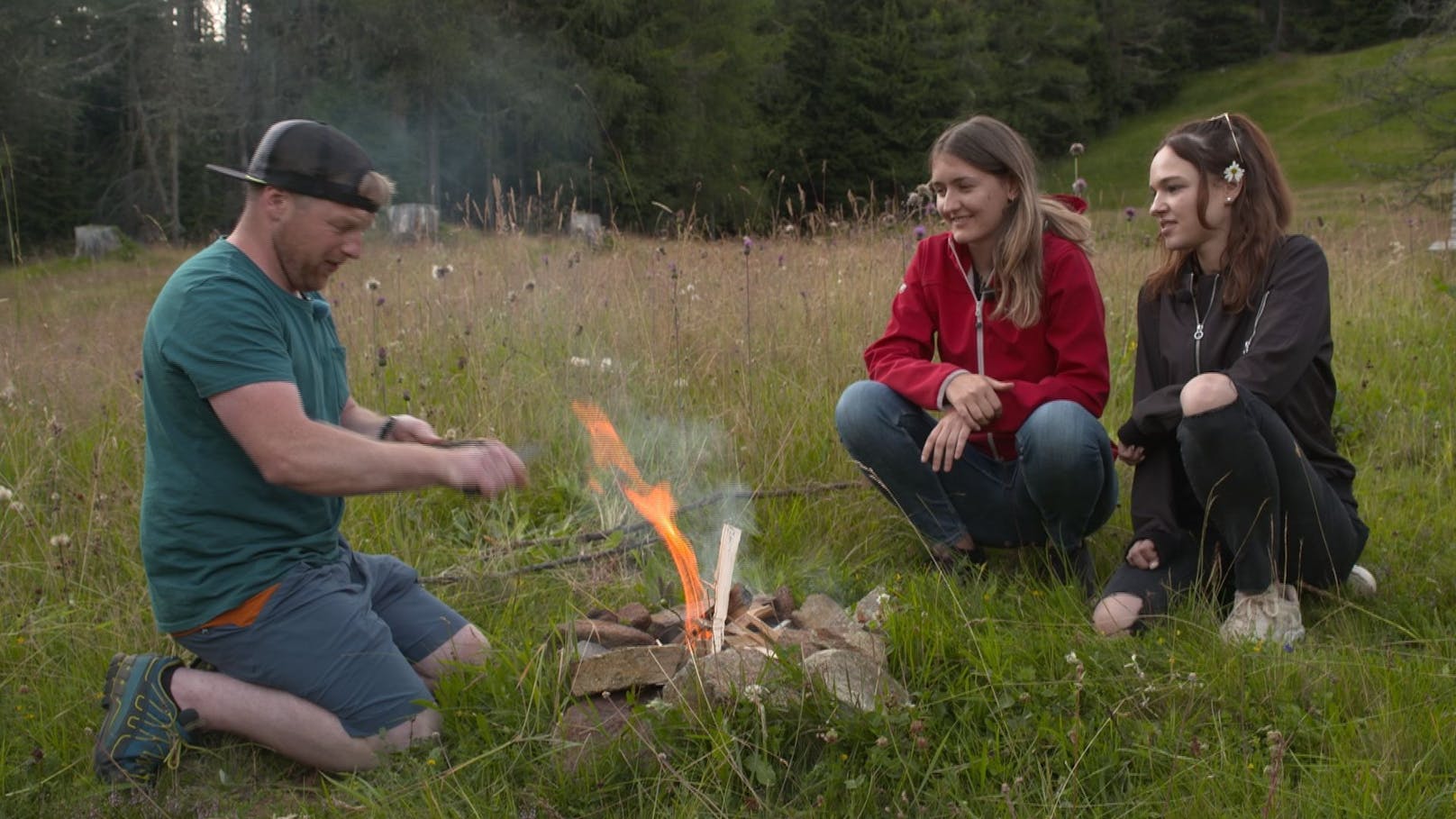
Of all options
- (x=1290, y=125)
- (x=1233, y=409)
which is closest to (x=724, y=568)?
(x=1233, y=409)

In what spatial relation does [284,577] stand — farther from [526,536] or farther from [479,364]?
[479,364]

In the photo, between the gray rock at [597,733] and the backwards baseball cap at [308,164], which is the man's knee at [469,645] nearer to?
the gray rock at [597,733]

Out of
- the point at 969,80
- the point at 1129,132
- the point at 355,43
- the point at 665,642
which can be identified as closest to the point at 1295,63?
the point at 1129,132

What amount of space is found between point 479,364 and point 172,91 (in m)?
26.3

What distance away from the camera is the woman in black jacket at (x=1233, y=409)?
292 cm

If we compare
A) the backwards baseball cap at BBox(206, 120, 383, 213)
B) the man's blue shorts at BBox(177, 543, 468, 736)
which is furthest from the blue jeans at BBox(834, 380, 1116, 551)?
the backwards baseball cap at BBox(206, 120, 383, 213)

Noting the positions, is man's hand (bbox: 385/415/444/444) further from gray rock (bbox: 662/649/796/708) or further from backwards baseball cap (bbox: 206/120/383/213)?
gray rock (bbox: 662/649/796/708)

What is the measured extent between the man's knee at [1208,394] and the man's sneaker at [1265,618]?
1.85 feet

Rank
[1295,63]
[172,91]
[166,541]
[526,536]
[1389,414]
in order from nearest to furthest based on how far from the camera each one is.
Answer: [166,541]
[526,536]
[1389,414]
[172,91]
[1295,63]

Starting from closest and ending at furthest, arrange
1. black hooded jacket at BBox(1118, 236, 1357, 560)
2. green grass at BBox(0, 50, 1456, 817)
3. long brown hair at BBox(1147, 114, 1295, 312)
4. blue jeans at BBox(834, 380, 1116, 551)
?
green grass at BBox(0, 50, 1456, 817) → black hooded jacket at BBox(1118, 236, 1357, 560) → long brown hair at BBox(1147, 114, 1295, 312) → blue jeans at BBox(834, 380, 1116, 551)

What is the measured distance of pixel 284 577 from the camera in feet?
8.98

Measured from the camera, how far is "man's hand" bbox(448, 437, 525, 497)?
248cm

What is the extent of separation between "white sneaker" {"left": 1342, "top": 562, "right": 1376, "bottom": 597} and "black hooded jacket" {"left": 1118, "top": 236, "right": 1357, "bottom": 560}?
22cm

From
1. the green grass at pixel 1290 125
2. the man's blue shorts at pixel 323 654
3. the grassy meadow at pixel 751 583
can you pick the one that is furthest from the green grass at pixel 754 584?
the green grass at pixel 1290 125
